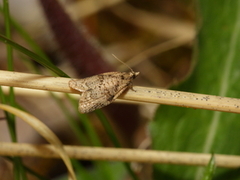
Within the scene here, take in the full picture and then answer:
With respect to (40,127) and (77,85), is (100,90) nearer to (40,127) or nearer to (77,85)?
(77,85)

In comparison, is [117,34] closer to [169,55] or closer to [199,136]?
[169,55]

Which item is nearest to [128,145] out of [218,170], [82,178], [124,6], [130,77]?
[82,178]

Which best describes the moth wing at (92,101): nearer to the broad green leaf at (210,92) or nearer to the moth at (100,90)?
the moth at (100,90)

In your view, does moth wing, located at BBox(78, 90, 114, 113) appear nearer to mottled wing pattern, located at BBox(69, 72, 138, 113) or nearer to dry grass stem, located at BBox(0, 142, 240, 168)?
mottled wing pattern, located at BBox(69, 72, 138, 113)

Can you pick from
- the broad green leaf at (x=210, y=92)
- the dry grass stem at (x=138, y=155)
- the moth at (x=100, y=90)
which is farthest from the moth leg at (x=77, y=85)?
the broad green leaf at (x=210, y=92)

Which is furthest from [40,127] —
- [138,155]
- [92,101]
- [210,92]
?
[210,92]

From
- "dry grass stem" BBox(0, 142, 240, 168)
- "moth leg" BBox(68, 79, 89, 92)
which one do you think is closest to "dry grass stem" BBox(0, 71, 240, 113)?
"moth leg" BBox(68, 79, 89, 92)

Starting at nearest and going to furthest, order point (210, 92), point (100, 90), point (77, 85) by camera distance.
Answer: point (77, 85), point (100, 90), point (210, 92)
